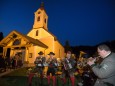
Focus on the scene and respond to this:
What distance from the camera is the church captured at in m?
26.9

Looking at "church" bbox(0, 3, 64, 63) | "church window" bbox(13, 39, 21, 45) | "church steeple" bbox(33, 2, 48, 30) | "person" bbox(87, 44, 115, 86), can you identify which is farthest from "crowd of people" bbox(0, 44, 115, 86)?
"church steeple" bbox(33, 2, 48, 30)

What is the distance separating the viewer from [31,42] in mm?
25672

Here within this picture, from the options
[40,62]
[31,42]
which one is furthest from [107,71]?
[31,42]

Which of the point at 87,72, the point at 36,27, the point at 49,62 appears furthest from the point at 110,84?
the point at 36,27

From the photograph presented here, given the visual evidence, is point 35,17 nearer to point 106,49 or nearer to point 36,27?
point 36,27

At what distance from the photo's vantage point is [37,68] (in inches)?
401

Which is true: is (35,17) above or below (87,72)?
above

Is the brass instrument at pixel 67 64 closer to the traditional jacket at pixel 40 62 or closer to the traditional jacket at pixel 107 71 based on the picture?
the traditional jacket at pixel 40 62

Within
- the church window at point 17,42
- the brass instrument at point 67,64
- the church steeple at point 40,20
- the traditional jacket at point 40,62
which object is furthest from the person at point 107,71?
the church steeple at point 40,20

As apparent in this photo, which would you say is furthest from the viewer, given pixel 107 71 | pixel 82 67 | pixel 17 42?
pixel 17 42

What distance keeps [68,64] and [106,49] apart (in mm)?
5561

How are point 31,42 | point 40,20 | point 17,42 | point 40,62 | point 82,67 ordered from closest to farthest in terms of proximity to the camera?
point 40,62 < point 82,67 < point 31,42 < point 17,42 < point 40,20

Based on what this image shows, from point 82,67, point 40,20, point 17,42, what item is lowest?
point 82,67

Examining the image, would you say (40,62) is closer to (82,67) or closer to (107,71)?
→ (82,67)
